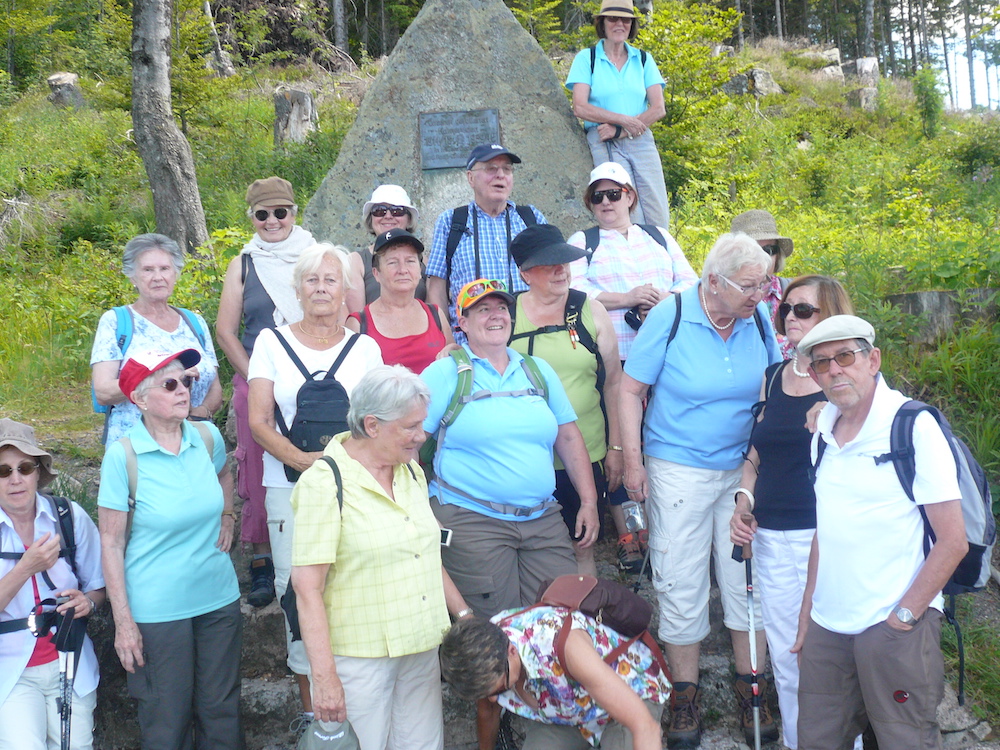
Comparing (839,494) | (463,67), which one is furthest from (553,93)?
(839,494)

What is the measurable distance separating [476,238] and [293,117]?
27.0 ft

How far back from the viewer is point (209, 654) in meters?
3.27

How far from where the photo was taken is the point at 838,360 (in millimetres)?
2791

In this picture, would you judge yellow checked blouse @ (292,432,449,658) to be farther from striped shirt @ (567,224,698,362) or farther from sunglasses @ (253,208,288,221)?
sunglasses @ (253,208,288,221)

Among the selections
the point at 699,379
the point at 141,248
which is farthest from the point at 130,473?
the point at 699,379

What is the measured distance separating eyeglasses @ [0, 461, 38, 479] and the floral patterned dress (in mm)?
1831

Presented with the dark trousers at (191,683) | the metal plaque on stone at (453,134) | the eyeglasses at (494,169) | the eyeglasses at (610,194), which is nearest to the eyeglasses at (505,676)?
the dark trousers at (191,683)

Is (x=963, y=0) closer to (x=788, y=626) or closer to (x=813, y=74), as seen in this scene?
(x=813, y=74)

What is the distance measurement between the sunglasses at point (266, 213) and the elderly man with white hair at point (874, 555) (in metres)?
2.81

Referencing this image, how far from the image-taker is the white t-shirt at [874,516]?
262 cm

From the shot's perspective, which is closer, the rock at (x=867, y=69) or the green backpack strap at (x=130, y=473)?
the green backpack strap at (x=130, y=473)

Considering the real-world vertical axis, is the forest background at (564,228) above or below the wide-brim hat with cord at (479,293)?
above

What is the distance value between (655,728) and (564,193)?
4260 millimetres

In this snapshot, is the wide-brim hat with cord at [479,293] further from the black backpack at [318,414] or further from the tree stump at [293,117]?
the tree stump at [293,117]
